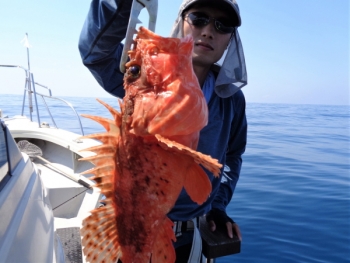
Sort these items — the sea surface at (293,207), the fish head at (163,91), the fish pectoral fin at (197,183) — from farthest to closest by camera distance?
the sea surface at (293,207), the fish pectoral fin at (197,183), the fish head at (163,91)

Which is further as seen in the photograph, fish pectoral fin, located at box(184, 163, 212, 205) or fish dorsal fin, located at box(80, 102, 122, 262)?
fish dorsal fin, located at box(80, 102, 122, 262)

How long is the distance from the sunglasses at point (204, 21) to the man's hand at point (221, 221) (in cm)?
151

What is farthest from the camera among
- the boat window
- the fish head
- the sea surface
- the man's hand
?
the sea surface

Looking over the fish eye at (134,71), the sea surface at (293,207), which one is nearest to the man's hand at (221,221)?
the fish eye at (134,71)

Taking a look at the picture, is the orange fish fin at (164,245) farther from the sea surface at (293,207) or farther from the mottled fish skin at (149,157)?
the sea surface at (293,207)

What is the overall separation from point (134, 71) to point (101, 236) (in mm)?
931

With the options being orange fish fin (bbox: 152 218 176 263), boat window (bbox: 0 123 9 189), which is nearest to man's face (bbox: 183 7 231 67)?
orange fish fin (bbox: 152 218 176 263)

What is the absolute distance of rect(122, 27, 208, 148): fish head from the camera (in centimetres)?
127

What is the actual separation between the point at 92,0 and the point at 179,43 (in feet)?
2.48

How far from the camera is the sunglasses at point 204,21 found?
2.12 meters

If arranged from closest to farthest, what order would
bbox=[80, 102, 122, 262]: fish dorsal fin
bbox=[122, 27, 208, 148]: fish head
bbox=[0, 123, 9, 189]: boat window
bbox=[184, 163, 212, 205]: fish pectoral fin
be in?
bbox=[122, 27, 208, 148]: fish head
bbox=[184, 163, 212, 205]: fish pectoral fin
bbox=[80, 102, 122, 262]: fish dorsal fin
bbox=[0, 123, 9, 189]: boat window

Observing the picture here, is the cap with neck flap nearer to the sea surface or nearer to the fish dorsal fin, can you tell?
the fish dorsal fin

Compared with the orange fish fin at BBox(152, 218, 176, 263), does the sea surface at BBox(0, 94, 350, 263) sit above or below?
below

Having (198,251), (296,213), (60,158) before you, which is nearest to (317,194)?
(296,213)
